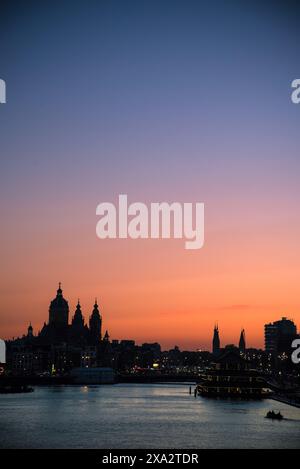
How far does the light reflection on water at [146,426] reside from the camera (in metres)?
84.3

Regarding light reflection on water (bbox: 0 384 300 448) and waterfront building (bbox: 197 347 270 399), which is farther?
waterfront building (bbox: 197 347 270 399)

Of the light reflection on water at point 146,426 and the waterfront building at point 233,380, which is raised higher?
the waterfront building at point 233,380

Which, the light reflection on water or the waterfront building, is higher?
the waterfront building

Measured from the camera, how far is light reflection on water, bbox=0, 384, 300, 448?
3319 inches

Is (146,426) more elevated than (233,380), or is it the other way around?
(233,380)

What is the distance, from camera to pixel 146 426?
341ft

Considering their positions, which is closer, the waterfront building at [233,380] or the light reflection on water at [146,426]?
the light reflection on water at [146,426]

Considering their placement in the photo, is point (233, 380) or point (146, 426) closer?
point (146, 426)

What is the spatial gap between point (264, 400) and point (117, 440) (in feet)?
282
